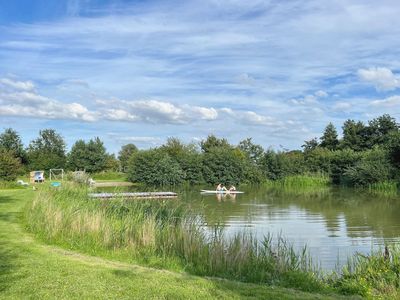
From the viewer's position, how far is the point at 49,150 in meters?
66.8

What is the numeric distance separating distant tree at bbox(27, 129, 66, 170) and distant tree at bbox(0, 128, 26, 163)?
0.95m

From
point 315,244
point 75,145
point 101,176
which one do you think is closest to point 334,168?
point 101,176

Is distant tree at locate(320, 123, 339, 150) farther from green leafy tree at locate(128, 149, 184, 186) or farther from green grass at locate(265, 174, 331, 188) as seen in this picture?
green leafy tree at locate(128, 149, 184, 186)

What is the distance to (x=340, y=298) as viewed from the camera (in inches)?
256

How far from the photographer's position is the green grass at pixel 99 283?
5.81 metres

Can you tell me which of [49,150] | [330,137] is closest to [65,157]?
[49,150]

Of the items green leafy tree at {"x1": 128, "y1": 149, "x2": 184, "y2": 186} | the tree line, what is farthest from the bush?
green leafy tree at {"x1": 128, "y1": 149, "x2": 184, "y2": 186}

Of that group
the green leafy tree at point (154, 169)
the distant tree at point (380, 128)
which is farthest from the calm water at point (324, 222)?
the distant tree at point (380, 128)

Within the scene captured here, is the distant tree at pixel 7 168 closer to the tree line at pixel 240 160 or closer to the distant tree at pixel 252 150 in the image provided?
the tree line at pixel 240 160

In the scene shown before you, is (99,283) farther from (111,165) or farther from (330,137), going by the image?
(330,137)

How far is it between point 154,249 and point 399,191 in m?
32.5

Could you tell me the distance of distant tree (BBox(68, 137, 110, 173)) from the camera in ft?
193

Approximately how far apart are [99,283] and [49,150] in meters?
63.8

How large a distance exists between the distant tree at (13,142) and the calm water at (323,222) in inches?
1558
